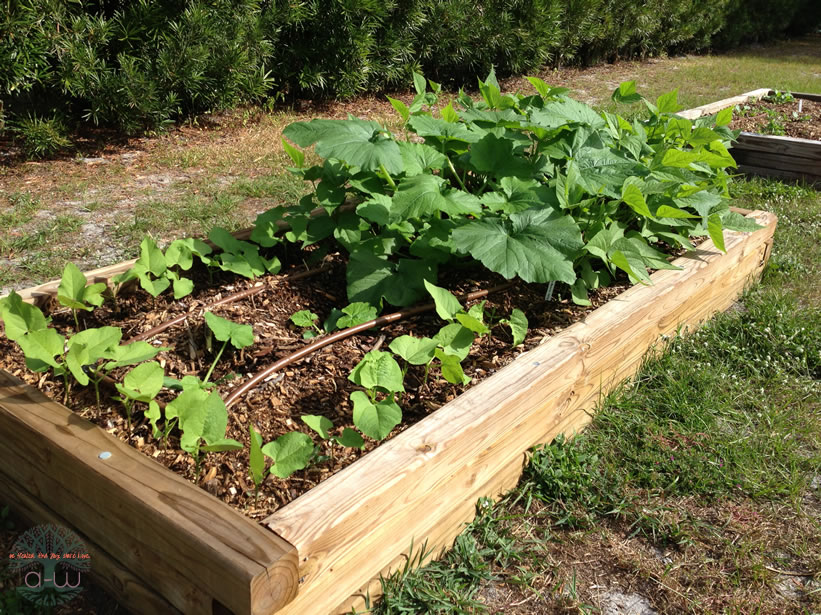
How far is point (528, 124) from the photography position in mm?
2482

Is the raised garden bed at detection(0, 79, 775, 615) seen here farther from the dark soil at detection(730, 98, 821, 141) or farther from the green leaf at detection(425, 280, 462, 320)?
the dark soil at detection(730, 98, 821, 141)

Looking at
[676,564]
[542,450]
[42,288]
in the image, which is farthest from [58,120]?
[676,564]

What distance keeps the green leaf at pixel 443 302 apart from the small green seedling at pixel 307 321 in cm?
41

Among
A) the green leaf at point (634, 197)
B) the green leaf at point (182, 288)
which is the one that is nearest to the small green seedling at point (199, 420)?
the green leaf at point (182, 288)

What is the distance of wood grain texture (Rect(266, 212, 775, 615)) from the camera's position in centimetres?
137

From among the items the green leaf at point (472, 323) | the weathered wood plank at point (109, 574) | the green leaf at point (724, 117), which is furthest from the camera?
the green leaf at point (724, 117)

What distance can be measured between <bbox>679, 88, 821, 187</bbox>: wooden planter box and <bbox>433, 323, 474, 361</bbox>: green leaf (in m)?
3.87

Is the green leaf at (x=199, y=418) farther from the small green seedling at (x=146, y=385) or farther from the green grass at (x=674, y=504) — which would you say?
the green grass at (x=674, y=504)

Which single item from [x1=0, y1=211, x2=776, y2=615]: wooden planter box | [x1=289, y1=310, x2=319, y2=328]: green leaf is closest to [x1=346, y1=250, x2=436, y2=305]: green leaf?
[x1=289, y1=310, x2=319, y2=328]: green leaf

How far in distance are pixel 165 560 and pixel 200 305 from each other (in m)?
1.07

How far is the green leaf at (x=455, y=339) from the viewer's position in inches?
77.4

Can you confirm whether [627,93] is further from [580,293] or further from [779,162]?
[779,162]

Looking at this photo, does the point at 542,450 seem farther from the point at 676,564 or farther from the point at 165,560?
the point at 165,560

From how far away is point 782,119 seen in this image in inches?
233
